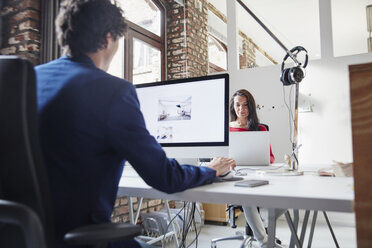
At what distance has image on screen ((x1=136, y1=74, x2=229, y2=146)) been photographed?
56.5 inches

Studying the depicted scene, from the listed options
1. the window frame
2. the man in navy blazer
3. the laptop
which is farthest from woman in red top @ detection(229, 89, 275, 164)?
the man in navy blazer

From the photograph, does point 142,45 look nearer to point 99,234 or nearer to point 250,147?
point 250,147

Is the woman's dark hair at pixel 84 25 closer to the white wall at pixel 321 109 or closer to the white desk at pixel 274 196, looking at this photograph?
the white desk at pixel 274 196

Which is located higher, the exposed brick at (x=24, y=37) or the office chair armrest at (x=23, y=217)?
the exposed brick at (x=24, y=37)

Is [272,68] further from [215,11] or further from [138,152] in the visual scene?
[138,152]

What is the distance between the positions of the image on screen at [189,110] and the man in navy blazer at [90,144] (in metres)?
0.55

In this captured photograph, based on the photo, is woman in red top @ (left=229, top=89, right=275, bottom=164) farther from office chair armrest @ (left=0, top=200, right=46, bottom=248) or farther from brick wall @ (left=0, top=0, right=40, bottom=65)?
office chair armrest @ (left=0, top=200, right=46, bottom=248)

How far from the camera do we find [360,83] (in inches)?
27.9

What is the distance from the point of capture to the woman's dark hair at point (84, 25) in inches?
37.8

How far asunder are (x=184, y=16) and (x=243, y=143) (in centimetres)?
332

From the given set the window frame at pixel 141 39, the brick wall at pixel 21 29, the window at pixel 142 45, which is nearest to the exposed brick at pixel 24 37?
the brick wall at pixel 21 29

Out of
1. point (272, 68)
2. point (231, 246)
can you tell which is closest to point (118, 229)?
point (231, 246)

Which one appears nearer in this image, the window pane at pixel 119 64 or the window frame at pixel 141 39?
the window pane at pixel 119 64

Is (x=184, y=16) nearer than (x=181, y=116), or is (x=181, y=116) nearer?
(x=181, y=116)
